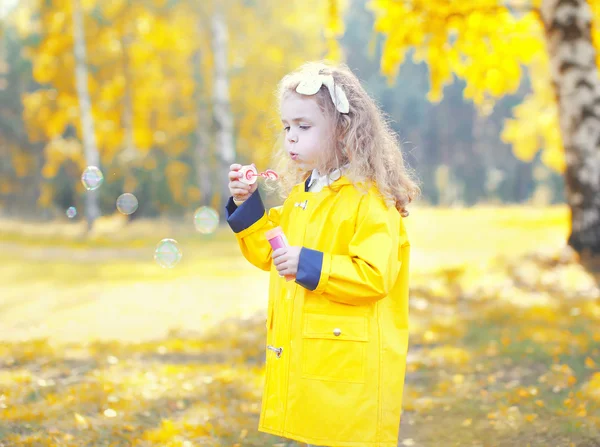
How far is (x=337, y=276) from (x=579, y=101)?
6594mm

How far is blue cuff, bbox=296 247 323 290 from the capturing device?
2350 mm

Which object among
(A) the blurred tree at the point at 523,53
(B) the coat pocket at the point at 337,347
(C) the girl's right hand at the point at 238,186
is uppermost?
(A) the blurred tree at the point at 523,53

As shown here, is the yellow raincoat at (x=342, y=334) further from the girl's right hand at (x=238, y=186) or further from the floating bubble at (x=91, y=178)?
the floating bubble at (x=91, y=178)

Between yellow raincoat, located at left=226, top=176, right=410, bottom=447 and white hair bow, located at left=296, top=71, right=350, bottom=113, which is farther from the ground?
white hair bow, located at left=296, top=71, right=350, bottom=113

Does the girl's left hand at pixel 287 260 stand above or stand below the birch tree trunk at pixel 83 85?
below

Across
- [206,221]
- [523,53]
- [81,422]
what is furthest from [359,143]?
[523,53]

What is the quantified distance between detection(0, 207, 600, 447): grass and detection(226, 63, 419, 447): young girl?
5.03 ft

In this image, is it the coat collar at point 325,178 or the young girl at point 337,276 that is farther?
the coat collar at point 325,178

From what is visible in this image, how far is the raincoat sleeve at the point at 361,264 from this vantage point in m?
2.36

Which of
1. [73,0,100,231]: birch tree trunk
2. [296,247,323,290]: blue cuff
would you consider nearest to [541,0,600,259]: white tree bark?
[296,247,323,290]: blue cuff

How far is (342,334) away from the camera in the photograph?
8.11 ft

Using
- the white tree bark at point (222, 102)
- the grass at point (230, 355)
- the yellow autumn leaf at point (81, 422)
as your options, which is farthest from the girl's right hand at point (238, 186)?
the white tree bark at point (222, 102)

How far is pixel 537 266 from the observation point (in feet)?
29.4

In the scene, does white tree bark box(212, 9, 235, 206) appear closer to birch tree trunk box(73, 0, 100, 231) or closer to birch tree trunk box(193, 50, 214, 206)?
birch tree trunk box(73, 0, 100, 231)
